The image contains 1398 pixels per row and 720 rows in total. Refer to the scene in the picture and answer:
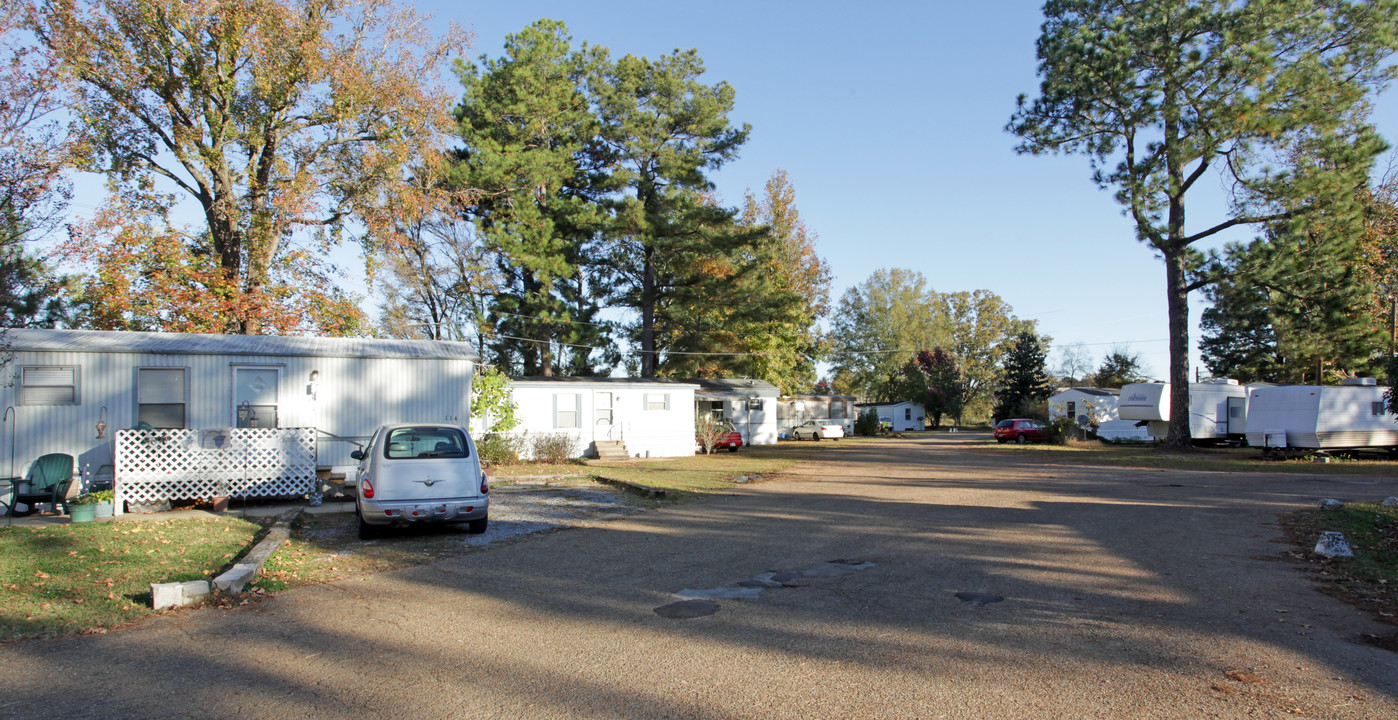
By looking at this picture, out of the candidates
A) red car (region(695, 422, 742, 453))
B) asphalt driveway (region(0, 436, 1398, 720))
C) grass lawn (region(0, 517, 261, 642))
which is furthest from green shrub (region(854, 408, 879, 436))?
grass lawn (region(0, 517, 261, 642))

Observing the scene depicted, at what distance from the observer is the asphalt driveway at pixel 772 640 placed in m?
4.46

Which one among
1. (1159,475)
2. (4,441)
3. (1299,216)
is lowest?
(1159,475)

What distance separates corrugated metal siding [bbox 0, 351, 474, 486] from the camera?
14258 mm

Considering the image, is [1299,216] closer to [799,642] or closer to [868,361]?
[799,642]

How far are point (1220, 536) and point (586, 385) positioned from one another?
19586mm

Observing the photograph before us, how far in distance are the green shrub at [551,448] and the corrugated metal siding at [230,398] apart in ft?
17.8

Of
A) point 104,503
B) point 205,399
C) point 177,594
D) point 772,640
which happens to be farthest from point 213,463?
point 772,640

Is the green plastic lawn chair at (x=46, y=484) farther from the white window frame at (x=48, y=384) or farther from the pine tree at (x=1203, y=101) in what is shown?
the pine tree at (x=1203, y=101)

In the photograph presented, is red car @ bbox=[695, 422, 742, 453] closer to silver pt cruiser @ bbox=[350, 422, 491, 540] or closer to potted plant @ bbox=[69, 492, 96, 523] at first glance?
silver pt cruiser @ bbox=[350, 422, 491, 540]

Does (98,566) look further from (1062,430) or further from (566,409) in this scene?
(1062,430)

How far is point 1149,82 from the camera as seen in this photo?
28.9 meters

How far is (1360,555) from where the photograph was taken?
341 inches

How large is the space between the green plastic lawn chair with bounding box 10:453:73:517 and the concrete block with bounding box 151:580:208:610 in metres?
7.62

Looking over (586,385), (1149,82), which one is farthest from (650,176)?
(1149,82)
